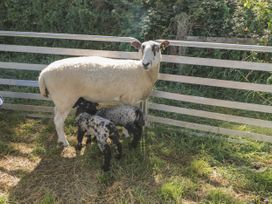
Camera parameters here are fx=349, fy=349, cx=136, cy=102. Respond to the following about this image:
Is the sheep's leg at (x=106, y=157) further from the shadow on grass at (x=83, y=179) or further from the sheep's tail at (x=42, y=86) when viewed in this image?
the sheep's tail at (x=42, y=86)

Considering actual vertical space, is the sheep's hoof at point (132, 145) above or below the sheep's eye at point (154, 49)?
below

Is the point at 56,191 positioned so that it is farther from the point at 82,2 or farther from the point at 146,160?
the point at 82,2

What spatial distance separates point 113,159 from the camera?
4836 millimetres

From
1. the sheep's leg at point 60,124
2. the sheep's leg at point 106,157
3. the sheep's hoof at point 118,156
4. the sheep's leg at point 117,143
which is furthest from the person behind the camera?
the sheep's leg at point 60,124

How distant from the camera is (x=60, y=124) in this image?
5230 millimetres

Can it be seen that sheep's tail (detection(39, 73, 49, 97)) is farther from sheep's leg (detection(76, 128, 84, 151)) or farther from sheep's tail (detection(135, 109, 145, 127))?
sheep's tail (detection(135, 109, 145, 127))

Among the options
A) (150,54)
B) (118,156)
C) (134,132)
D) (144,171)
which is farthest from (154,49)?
(144,171)

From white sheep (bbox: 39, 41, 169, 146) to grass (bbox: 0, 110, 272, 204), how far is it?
682mm

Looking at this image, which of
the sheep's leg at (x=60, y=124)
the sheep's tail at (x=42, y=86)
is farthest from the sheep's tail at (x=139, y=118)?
the sheep's tail at (x=42, y=86)

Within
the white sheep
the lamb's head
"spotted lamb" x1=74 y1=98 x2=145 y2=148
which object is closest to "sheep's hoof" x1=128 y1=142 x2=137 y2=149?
"spotted lamb" x1=74 y1=98 x2=145 y2=148

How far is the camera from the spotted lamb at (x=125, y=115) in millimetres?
4824

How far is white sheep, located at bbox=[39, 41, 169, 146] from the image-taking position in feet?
16.2

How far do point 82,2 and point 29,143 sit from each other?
4479mm

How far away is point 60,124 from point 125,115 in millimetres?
1080
